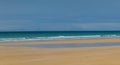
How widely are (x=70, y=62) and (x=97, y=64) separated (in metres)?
→ 0.86

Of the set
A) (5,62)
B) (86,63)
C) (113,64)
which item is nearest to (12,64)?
(5,62)

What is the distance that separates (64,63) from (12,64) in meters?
1.53

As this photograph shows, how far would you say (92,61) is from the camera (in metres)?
10.7

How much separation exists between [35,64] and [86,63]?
1.52m

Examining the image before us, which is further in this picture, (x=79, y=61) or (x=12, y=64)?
(x=79, y=61)

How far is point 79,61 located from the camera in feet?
35.2

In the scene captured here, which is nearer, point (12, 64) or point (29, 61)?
point (12, 64)

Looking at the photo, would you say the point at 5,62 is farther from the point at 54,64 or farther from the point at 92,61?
the point at 92,61

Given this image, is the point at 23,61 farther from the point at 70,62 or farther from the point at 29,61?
the point at 70,62

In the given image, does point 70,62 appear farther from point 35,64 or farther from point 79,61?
point 35,64

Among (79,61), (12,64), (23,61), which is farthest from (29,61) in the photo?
(79,61)

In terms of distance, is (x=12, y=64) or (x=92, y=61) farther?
(x=92, y=61)

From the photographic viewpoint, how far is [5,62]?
34.4 feet

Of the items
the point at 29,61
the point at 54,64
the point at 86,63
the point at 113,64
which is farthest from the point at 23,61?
the point at 113,64
